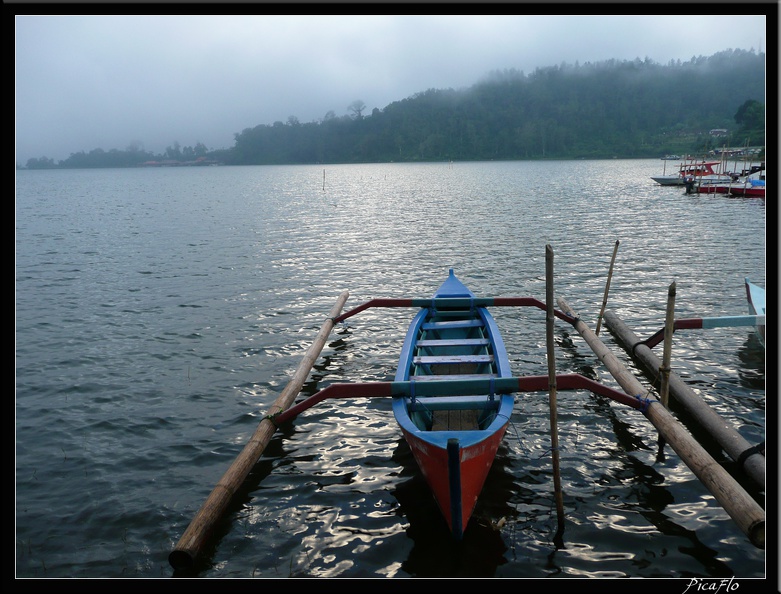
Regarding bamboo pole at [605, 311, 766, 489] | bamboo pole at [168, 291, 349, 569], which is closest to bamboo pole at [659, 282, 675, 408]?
bamboo pole at [605, 311, 766, 489]

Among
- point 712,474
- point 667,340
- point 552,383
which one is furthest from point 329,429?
point 712,474

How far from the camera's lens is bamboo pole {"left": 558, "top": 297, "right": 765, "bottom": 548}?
20.5ft

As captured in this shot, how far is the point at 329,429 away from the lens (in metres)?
10.9

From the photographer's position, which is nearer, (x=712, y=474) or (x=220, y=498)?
(x=712, y=474)

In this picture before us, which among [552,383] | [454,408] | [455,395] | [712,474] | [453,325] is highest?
[453,325]

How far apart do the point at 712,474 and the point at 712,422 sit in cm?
287

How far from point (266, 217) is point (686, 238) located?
108ft

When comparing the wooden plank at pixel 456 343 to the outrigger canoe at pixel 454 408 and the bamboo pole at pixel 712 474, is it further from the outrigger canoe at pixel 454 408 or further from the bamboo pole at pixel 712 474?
the bamboo pole at pixel 712 474

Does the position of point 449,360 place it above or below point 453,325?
below

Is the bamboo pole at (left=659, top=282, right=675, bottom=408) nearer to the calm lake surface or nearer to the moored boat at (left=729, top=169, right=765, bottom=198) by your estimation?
the calm lake surface

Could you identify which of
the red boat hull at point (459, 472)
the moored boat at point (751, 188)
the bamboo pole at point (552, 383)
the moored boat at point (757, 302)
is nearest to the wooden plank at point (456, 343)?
the bamboo pole at point (552, 383)

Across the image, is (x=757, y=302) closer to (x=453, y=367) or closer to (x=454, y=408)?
(x=453, y=367)

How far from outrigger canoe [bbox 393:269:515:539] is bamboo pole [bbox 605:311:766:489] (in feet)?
11.2

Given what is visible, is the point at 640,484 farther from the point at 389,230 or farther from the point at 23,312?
the point at 389,230
